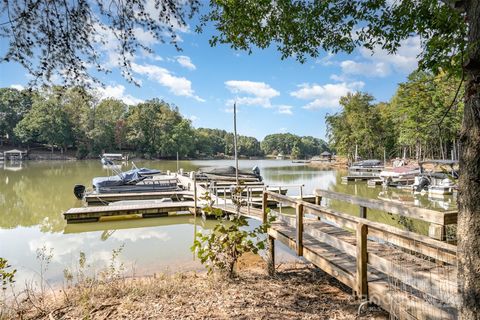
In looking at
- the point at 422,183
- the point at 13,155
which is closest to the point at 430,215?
the point at 422,183

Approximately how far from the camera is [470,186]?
5.56ft

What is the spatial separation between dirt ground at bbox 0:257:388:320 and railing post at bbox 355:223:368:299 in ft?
1.06

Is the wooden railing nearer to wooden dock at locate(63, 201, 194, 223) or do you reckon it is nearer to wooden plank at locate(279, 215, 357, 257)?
wooden plank at locate(279, 215, 357, 257)

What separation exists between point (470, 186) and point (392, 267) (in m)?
1.42

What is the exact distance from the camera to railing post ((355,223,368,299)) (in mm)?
3123

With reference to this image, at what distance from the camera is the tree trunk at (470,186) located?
5.41 ft

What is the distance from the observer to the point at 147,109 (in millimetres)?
60531

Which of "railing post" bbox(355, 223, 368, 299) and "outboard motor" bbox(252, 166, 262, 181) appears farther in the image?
"outboard motor" bbox(252, 166, 262, 181)

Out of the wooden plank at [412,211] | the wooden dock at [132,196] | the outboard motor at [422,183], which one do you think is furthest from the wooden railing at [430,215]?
the outboard motor at [422,183]

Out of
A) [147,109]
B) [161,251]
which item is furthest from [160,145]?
[161,251]

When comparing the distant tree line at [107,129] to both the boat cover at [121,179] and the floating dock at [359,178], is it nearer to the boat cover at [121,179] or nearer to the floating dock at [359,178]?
the boat cover at [121,179]

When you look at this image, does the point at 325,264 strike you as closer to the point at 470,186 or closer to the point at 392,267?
the point at 392,267

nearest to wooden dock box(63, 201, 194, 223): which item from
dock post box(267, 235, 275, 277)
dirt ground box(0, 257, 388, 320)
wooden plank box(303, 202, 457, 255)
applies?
dirt ground box(0, 257, 388, 320)

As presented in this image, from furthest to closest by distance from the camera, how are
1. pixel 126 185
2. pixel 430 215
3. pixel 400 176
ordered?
pixel 400 176 < pixel 126 185 < pixel 430 215
